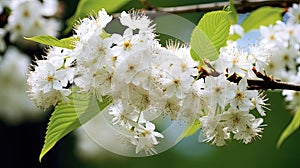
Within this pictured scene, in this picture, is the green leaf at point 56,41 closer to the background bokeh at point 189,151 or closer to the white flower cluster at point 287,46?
the white flower cluster at point 287,46

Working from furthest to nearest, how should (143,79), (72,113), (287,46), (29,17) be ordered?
1. (29,17)
2. (287,46)
3. (72,113)
4. (143,79)

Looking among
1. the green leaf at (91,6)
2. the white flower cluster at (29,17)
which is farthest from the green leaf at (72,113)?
the white flower cluster at (29,17)

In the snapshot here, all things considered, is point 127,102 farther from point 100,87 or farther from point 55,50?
point 55,50

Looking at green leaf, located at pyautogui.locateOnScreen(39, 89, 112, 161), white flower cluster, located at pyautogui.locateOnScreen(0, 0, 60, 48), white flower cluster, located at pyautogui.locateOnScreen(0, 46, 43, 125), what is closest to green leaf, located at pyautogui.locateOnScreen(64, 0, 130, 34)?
green leaf, located at pyautogui.locateOnScreen(39, 89, 112, 161)

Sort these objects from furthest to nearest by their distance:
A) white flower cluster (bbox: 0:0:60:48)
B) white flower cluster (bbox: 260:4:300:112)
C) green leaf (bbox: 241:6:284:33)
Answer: white flower cluster (bbox: 0:0:60:48), green leaf (bbox: 241:6:284:33), white flower cluster (bbox: 260:4:300:112)

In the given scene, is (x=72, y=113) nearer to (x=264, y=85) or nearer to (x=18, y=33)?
(x=264, y=85)

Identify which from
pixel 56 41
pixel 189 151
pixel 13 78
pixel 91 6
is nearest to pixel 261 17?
pixel 91 6

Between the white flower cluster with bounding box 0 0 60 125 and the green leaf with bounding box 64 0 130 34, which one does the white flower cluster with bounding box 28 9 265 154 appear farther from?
the white flower cluster with bounding box 0 0 60 125
